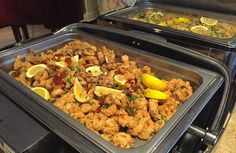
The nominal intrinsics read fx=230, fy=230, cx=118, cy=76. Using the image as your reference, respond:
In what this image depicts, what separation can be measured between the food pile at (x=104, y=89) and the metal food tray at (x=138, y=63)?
4 centimetres

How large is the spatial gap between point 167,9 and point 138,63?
2.79 feet

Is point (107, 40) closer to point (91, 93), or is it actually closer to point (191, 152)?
point (91, 93)

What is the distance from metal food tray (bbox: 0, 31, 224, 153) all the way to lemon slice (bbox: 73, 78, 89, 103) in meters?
0.14

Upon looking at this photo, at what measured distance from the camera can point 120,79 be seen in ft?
3.06

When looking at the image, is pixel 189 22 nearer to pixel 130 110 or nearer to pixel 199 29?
pixel 199 29

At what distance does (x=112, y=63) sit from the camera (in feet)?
3.42

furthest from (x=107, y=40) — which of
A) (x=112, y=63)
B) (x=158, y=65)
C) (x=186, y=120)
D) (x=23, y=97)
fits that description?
(x=186, y=120)

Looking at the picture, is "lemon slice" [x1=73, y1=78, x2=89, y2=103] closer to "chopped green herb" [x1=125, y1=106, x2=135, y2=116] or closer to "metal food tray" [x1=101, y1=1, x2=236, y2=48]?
"chopped green herb" [x1=125, y1=106, x2=135, y2=116]

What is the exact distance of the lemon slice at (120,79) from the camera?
0.92 m

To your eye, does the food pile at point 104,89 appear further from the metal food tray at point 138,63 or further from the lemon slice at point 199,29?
the lemon slice at point 199,29

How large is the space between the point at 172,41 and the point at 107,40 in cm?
34

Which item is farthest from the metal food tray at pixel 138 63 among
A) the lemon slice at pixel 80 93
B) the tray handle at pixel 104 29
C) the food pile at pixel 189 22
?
the food pile at pixel 189 22

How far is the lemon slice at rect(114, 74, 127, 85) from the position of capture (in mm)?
916

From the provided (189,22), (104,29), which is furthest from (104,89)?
(189,22)
